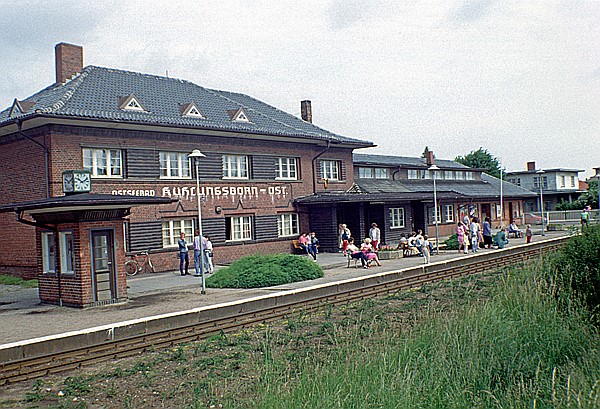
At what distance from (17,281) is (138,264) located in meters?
4.43

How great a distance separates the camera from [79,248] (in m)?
16.6

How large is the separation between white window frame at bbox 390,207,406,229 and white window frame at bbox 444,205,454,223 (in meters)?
7.41

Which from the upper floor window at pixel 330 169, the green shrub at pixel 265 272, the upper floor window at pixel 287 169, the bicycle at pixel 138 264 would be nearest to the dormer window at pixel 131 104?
the bicycle at pixel 138 264

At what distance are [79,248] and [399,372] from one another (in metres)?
11.6

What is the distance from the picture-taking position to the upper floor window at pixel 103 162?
24.0 m

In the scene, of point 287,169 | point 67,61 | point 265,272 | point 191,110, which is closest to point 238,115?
point 191,110

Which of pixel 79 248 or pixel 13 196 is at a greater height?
pixel 13 196

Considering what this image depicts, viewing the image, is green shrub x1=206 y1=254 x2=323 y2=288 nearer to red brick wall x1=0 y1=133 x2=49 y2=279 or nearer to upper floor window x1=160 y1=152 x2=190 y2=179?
upper floor window x1=160 y1=152 x2=190 y2=179

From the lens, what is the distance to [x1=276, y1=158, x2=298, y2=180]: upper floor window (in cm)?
3222

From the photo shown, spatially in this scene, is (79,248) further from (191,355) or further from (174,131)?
(174,131)

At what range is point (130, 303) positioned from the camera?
56.7 feet

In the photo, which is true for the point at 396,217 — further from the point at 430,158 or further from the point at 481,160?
the point at 481,160

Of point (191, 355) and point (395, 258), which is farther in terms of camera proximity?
point (395, 258)

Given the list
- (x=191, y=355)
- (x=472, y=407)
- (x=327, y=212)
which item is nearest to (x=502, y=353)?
(x=472, y=407)
